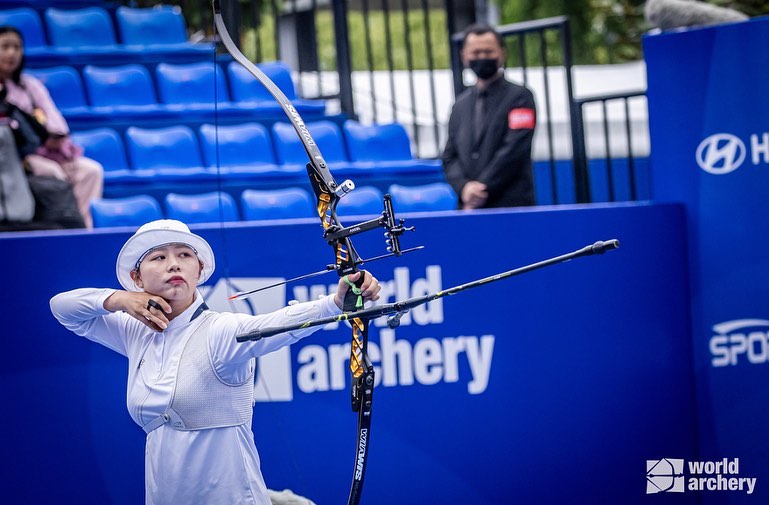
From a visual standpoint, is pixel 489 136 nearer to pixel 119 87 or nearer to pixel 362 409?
pixel 119 87

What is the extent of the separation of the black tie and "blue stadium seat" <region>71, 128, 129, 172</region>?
2.09m

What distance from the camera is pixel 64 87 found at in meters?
7.57

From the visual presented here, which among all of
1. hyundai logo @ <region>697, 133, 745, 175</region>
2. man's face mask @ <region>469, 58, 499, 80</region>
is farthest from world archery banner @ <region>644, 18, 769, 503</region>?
man's face mask @ <region>469, 58, 499, 80</region>

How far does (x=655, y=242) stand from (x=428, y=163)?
2.54 metres

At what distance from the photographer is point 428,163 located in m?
7.58

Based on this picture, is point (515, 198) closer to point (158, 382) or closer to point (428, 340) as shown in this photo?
point (428, 340)

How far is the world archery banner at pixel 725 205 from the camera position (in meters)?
5.11

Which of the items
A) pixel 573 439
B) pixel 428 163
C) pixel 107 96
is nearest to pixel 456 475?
pixel 573 439

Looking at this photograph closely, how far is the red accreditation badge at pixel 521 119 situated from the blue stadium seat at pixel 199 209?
149cm

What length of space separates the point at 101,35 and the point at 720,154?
471 centimetres

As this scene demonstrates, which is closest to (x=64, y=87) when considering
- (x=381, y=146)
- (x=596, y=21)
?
(x=381, y=146)

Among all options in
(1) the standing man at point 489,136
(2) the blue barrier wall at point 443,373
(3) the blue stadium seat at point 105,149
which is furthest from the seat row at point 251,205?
(2) the blue barrier wall at point 443,373

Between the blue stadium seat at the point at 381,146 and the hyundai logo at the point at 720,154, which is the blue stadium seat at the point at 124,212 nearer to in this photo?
the blue stadium seat at the point at 381,146

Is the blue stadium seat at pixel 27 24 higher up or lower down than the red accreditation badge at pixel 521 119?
higher up
